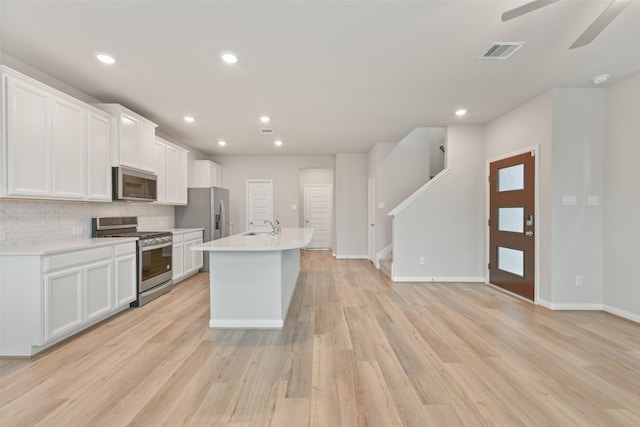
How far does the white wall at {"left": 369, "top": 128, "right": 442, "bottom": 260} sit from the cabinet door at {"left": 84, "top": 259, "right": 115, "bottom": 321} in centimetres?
467

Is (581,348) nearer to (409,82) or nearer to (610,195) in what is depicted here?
(610,195)

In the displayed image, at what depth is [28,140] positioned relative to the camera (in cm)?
252

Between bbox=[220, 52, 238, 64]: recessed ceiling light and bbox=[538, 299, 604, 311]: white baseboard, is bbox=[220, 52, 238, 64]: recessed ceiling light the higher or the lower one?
the higher one

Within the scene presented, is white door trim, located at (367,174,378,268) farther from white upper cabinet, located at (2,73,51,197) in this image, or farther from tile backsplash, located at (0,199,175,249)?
white upper cabinet, located at (2,73,51,197)

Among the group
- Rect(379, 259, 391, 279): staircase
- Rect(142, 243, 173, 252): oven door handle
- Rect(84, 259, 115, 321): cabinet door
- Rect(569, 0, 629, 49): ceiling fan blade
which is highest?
Rect(569, 0, 629, 49): ceiling fan blade

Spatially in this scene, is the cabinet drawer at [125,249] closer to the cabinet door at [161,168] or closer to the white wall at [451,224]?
the cabinet door at [161,168]

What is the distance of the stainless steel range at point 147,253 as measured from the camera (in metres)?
3.62

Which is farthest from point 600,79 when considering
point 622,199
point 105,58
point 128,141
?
point 128,141

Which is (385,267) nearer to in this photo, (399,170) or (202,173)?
(399,170)

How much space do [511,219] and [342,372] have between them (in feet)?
11.4

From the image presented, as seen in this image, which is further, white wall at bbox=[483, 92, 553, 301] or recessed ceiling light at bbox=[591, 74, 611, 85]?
white wall at bbox=[483, 92, 553, 301]

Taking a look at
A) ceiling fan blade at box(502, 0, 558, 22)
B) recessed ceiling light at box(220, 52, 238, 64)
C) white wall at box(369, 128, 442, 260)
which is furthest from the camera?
white wall at box(369, 128, 442, 260)

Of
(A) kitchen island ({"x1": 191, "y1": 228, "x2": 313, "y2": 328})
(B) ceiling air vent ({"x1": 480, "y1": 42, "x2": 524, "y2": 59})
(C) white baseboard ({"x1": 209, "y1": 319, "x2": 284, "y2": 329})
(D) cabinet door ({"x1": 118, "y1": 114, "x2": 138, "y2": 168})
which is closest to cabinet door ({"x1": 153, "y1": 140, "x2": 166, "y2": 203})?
(D) cabinet door ({"x1": 118, "y1": 114, "x2": 138, "y2": 168})

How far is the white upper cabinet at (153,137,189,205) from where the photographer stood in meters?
4.61
